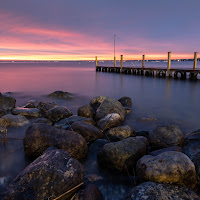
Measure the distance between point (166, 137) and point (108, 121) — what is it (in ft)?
8.29

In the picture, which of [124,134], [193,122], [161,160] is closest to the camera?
[161,160]

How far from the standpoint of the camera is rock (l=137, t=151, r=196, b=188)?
3477mm

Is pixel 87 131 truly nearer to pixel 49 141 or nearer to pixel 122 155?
pixel 49 141

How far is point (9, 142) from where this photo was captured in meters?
6.73

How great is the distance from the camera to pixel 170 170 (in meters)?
3.49

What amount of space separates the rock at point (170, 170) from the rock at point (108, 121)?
3883 millimetres

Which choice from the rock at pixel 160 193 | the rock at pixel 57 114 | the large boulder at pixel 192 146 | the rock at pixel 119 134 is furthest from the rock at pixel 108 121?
the rock at pixel 160 193

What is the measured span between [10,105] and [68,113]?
4.42 meters

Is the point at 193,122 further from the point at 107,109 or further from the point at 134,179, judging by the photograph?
the point at 134,179

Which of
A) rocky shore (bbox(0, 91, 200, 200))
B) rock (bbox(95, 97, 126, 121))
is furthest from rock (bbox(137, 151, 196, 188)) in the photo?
rock (bbox(95, 97, 126, 121))

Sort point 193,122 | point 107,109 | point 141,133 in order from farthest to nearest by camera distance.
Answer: point 193,122, point 107,109, point 141,133

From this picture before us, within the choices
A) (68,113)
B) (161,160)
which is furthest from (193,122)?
(161,160)

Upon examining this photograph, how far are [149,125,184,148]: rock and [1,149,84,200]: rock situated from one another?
3177mm

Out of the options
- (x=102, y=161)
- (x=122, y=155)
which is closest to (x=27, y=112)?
(x=102, y=161)
